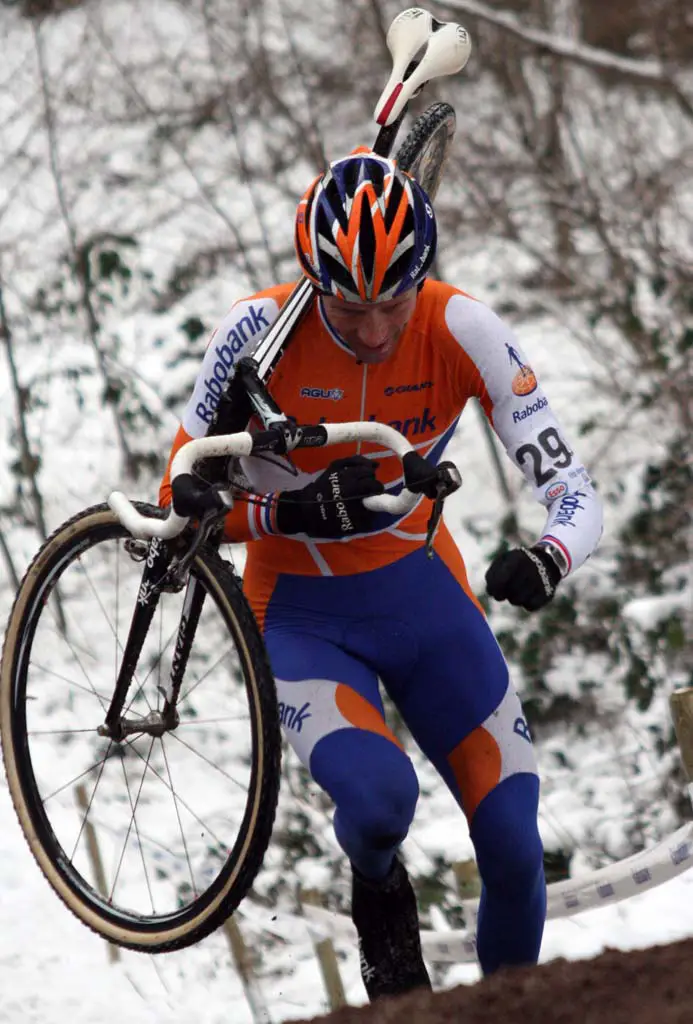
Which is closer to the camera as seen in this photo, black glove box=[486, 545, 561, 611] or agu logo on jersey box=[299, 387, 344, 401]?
black glove box=[486, 545, 561, 611]

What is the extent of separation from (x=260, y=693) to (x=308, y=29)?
10132mm

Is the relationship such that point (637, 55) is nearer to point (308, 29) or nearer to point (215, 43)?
point (308, 29)

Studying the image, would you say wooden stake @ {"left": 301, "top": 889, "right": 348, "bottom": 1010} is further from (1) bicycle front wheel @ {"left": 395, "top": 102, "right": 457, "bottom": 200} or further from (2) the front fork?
(1) bicycle front wheel @ {"left": 395, "top": 102, "right": 457, "bottom": 200}

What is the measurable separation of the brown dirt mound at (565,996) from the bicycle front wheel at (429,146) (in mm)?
2172

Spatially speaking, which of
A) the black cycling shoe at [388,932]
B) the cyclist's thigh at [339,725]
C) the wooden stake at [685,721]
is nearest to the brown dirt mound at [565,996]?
the black cycling shoe at [388,932]

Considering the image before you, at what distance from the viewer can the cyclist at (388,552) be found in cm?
337

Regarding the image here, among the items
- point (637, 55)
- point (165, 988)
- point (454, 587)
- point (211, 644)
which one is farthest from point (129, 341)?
point (454, 587)

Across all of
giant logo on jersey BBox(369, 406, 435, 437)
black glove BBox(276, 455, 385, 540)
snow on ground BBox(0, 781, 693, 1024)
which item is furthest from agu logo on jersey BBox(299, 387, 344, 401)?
snow on ground BBox(0, 781, 693, 1024)

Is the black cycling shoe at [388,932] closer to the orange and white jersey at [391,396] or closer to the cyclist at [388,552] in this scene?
the cyclist at [388,552]

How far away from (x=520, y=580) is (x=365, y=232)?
2.95ft

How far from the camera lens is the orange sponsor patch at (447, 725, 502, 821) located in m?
3.61

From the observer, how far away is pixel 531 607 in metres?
3.20

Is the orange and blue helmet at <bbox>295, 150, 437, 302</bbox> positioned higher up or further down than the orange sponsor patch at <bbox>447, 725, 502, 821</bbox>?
higher up

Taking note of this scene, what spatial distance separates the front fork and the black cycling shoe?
62 cm
